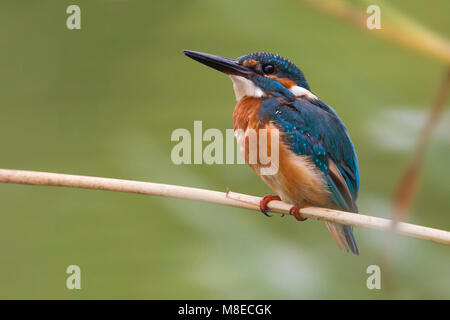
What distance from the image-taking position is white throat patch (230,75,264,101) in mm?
1659

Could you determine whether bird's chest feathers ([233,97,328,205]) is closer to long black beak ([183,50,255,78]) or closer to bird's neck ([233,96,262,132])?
bird's neck ([233,96,262,132])

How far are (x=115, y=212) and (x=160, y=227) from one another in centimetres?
12

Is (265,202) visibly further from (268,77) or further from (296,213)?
(268,77)

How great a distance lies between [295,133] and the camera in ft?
5.09

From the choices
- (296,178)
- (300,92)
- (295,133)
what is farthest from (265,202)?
(300,92)

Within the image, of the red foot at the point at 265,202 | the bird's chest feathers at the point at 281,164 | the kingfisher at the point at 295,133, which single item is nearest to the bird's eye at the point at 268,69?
the kingfisher at the point at 295,133

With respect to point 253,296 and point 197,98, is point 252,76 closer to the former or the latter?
point 197,98

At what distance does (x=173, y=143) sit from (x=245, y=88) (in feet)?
1.20

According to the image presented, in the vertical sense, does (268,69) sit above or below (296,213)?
above

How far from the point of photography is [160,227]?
1348 millimetres

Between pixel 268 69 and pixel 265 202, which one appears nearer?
pixel 265 202

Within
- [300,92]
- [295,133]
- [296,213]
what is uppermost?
[300,92]

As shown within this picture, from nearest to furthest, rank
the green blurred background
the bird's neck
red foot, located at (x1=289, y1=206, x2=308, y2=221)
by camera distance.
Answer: the green blurred background
red foot, located at (x1=289, y1=206, x2=308, y2=221)
the bird's neck

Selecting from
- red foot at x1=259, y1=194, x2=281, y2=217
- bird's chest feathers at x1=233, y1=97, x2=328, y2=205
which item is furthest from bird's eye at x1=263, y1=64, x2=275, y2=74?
red foot at x1=259, y1=194, x2=281, y2=217
